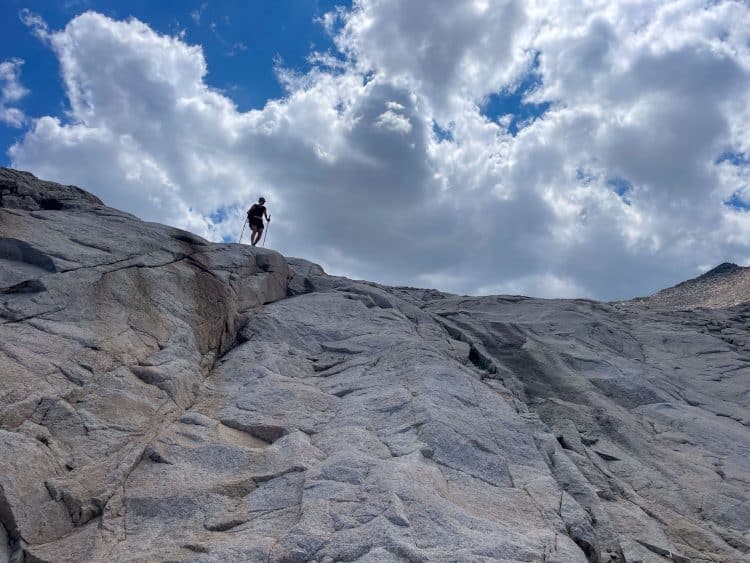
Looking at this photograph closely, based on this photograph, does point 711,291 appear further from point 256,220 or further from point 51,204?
point 51,204

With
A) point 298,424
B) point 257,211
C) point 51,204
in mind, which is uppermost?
point 257,211

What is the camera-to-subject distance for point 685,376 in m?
23.9

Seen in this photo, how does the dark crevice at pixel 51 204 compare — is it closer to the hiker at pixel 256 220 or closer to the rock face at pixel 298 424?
the rock face at pixel 298 424

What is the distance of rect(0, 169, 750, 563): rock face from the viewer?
9.35 meters

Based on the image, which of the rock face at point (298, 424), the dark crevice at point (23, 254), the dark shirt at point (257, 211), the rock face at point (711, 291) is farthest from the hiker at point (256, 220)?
the rock face at point (711, 291)

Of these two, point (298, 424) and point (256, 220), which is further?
point (256, 220)

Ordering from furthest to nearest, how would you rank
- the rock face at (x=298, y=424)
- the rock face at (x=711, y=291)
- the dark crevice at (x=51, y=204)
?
the rock face at (x=711, y=291) → the dark crevice at (x=51, y=204) → the rock face at (x=298, y=424)

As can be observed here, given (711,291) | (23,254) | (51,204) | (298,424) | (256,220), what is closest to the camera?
(298,424)

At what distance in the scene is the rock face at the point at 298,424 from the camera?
935 cm

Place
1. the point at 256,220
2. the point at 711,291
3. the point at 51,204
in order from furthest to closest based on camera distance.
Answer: the point at 711,291 < the point at 256,220 < the point at 51,204

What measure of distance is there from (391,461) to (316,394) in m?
3.81

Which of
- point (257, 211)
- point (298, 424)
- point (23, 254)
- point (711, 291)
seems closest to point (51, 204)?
point (23, 254)

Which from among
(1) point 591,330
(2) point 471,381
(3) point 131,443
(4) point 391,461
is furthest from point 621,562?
(1) point 591,330

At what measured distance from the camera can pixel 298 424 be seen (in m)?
13.0
